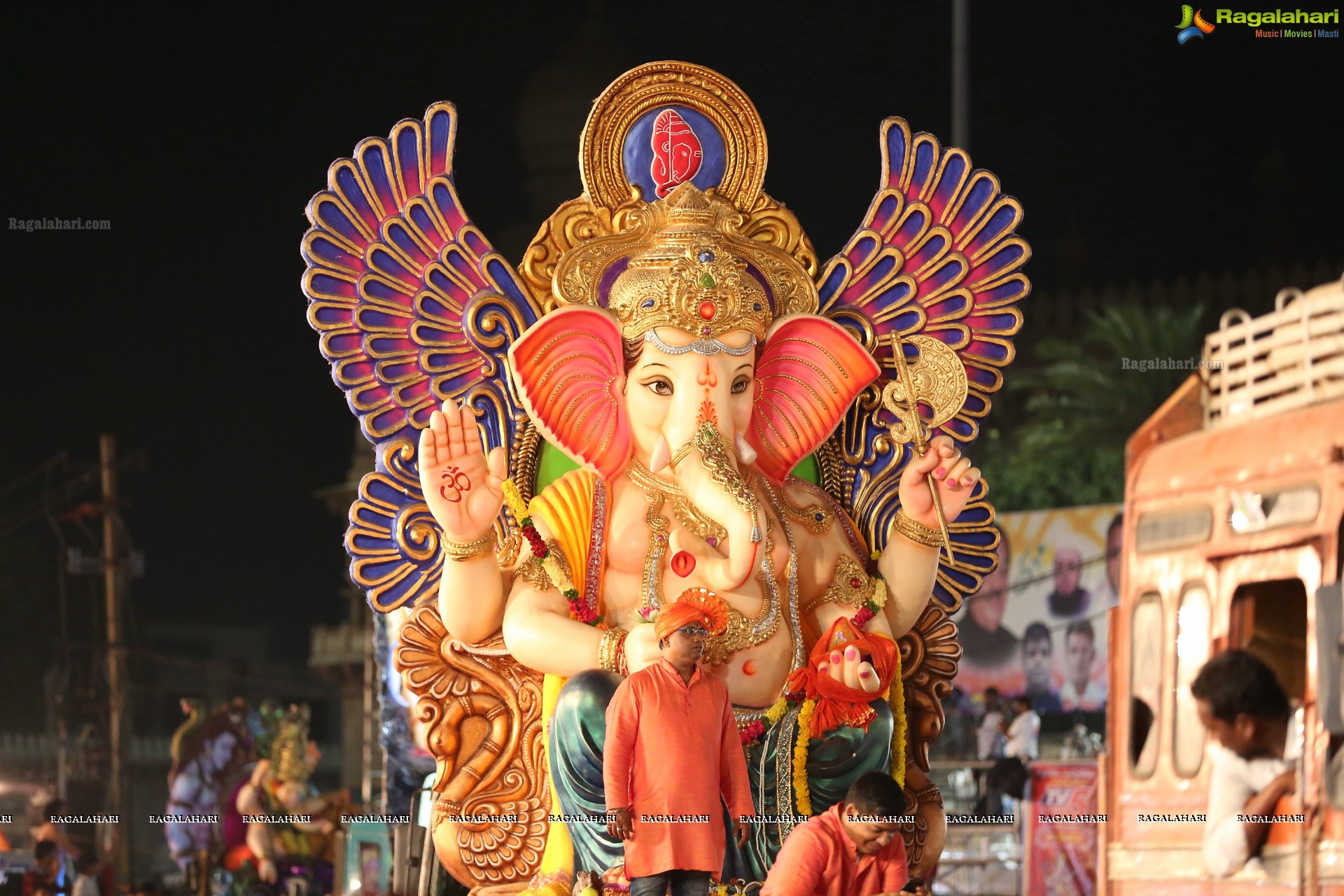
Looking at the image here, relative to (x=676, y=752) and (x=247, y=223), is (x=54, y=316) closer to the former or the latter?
(x=247, y=223)

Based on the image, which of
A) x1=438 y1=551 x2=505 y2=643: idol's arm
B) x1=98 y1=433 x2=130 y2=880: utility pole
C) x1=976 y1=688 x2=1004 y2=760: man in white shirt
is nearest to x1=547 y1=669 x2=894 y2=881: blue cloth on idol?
x1=438 y1=551 x2=505 y2=643: idol's arm

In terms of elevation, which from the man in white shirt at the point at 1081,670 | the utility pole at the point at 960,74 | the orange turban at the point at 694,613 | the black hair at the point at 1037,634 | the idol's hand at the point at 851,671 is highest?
the utility pole at the point at 960,74

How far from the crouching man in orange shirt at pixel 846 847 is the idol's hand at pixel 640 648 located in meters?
0.53

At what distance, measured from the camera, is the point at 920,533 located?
13.8 feet

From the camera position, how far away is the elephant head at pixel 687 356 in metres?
4.10

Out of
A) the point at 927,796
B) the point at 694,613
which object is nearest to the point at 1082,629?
the point at 927,796

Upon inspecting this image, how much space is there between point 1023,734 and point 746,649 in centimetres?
521

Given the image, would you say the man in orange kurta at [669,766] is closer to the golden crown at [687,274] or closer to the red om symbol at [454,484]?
the red om symbol at [454,484]

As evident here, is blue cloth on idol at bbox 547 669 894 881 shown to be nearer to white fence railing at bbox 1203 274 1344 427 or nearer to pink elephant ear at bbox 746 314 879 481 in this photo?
pink elephant ear at bbox 746 314 879 481

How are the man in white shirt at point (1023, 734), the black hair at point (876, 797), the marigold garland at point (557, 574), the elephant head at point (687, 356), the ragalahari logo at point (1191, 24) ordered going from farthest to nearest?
the man in white shirt at point (1023, 734) < the ragalahari logo at point (1191, 24) < the elephant head at point (687, 356) < the marigold garland at point (557, 574) < the black hair at point (876, 797)

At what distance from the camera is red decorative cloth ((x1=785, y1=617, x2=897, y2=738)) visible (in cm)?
391

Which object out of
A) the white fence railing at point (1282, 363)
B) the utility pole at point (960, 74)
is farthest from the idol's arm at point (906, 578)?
the utility pole at point (960, 74)

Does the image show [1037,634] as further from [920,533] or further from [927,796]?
[920,533]

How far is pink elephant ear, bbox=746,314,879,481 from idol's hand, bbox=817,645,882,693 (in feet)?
1.98
